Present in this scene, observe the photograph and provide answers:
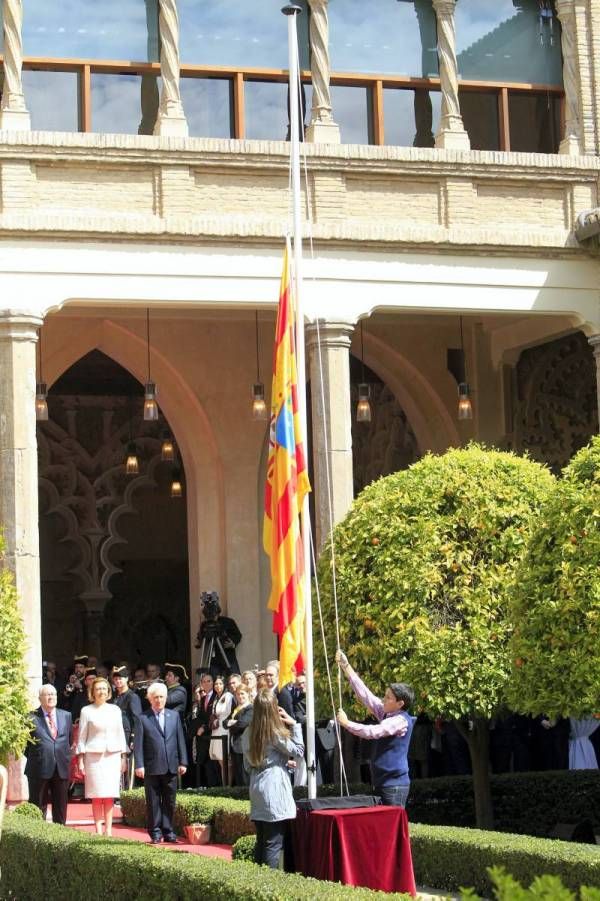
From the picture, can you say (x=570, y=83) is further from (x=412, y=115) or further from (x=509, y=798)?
(x=509, y=798)

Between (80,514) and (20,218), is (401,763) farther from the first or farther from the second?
(80,514)

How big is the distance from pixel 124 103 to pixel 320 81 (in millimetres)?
2359

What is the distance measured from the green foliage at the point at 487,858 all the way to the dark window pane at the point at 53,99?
34.6 feet

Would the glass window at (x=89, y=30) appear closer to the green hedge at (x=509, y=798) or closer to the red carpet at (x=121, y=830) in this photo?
the red carpet at (x=121, y=830)

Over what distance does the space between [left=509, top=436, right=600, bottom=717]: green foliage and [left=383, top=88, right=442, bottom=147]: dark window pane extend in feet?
29.2

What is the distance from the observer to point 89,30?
20.6 m

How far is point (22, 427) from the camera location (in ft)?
Result: 63.4

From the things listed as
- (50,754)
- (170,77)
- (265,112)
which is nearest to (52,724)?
(50,754)

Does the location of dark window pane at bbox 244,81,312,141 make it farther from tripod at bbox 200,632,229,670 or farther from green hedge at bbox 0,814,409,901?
green hedge at bbox 0,814,409,901

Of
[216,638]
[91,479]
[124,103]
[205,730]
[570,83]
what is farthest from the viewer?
[91,479]

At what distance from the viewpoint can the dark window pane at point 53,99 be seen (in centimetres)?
2039

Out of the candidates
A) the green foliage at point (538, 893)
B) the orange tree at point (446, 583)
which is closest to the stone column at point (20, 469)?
the orange tree at point (446, 583)

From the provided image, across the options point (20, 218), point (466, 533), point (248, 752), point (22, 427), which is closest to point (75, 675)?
point (22, 427)

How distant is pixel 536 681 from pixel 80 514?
15.3m
